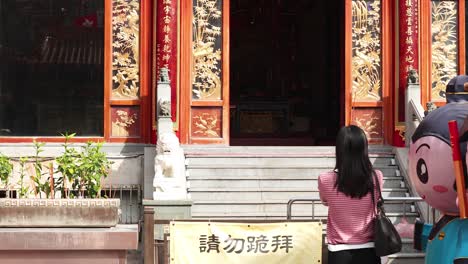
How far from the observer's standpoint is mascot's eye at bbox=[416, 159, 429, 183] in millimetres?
6578

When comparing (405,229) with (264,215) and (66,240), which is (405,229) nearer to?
(66,240)

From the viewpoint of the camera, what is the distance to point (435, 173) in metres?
6.50

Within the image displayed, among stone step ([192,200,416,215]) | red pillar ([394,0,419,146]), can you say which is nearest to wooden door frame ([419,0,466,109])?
red pillar ([394,0,419,146])

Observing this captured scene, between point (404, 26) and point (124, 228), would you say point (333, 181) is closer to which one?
point (124, 228)

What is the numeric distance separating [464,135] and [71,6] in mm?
10078

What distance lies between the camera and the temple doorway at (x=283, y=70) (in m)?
20.3

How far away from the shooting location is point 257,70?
829 inches

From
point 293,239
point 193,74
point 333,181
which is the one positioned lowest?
point 293,239

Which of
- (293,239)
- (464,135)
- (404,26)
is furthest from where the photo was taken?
(404,26)

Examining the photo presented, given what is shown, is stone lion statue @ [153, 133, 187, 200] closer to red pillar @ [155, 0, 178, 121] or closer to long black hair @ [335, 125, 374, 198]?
red pillar @ [155, 0, 178, 121]

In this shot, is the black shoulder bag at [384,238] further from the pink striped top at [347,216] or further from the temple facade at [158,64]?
the temple facade at [158,64]

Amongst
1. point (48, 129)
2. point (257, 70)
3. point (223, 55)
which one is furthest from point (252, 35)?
point (48, 129)

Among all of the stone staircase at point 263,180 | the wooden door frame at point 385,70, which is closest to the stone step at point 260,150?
the stone staircase at point 263,180

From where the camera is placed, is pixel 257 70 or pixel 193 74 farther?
pixel 257 70
